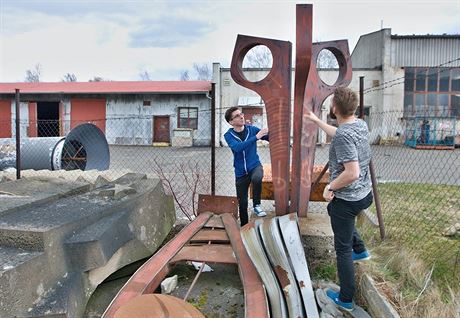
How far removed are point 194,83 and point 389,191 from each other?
71.6ft

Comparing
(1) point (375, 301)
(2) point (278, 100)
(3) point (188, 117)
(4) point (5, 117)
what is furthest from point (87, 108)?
(1) point (375, 301)

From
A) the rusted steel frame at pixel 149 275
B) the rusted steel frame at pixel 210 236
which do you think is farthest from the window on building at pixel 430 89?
the rusted steel frame at pixel 149 275

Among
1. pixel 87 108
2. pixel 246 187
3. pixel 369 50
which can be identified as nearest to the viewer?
pixel 246 187

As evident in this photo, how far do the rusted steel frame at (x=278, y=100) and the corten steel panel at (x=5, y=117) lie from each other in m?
27.6

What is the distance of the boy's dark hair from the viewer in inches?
113

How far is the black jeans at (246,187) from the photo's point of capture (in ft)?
14.7

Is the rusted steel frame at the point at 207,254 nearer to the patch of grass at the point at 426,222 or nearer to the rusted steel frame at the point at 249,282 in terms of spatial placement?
the rusted steel frame at the point at 249,282

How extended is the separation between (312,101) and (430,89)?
25.3 meters

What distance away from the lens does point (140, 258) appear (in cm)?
386

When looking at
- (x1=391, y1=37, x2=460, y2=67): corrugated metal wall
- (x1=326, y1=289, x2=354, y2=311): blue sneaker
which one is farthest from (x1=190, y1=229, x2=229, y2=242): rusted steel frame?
(x1=391, y1=37, x2=460, y2=67): corrugated metal wall

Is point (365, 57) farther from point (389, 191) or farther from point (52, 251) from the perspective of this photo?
point (52, 251)

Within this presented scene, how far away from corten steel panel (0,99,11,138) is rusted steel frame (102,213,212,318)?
2770 centimetres

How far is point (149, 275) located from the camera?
3.12 metres

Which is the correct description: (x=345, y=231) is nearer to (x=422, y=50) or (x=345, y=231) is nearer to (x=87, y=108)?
(x=87, y=108)
